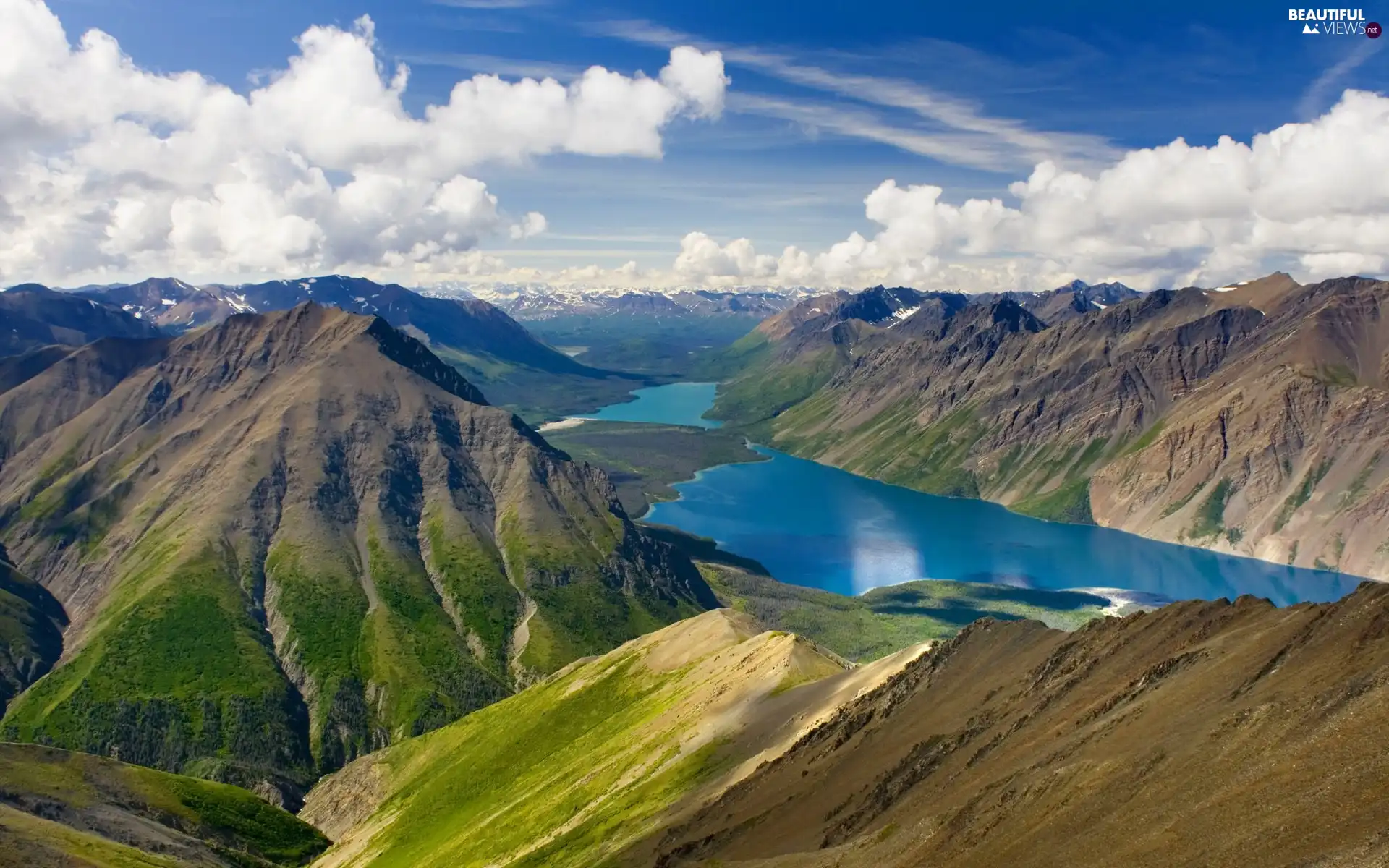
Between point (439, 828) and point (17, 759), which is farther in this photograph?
point (439, 828)

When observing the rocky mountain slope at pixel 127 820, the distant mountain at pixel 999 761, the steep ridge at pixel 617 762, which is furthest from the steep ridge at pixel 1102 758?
the rocky mountain slope at pixel 127 820

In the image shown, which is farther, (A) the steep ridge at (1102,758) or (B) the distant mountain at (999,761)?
(B) the distant mountain at (999,761)

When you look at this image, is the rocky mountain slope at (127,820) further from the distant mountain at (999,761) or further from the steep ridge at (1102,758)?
the steep ridge at (1102,758)

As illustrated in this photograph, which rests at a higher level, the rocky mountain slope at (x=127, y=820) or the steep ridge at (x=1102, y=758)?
the steep ridge at (x=1102, y=758)

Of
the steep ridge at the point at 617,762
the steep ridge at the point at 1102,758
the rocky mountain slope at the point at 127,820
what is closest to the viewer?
the steep ridge at the point at 1102,758

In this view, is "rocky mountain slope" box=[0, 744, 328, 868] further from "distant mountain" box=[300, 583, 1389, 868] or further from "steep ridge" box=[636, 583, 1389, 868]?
"steep ridge" box=[636, 583, 1389, 868]

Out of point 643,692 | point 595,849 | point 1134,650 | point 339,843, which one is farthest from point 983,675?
point 339,843

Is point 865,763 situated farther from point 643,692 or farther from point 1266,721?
point 643,692

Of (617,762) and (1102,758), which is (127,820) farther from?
(1102,758)
